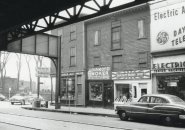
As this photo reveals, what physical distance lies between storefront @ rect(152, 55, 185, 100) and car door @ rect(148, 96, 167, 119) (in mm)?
6943

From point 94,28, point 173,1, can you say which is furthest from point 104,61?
point 173,1

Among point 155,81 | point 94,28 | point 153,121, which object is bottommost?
point 153,121

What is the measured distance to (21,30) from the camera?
1570cm

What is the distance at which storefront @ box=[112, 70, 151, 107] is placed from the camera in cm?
2477

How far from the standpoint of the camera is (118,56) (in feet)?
90.6

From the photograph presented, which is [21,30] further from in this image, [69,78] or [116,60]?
[69,78]

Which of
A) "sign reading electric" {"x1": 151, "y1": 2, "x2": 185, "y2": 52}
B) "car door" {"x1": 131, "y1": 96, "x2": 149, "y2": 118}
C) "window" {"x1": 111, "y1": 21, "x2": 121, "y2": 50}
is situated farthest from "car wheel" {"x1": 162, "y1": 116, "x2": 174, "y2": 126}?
"window" {"x1": 111, "y1": 21, "x2": 121, "y2": 50}

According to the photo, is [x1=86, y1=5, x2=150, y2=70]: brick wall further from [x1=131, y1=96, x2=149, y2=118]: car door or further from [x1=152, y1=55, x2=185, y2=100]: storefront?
[x1=131, y1=96, x2=149, y2=118]: car door

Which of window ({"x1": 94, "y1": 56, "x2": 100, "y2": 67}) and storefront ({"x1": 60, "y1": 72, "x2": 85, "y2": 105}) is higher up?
window ({"x1": 94, "y1": 56, "x2": 100, "y2": 67})

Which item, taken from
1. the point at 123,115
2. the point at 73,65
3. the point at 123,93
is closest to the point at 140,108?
the point at 123,115

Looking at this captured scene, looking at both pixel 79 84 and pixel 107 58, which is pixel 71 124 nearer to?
pixel 107 58

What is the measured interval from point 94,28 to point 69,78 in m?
6.57

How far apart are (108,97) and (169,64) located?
307 inches

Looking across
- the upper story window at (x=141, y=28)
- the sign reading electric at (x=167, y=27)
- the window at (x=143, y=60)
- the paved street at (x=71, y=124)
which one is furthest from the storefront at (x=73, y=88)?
the paved street at (x=71, y=124)
